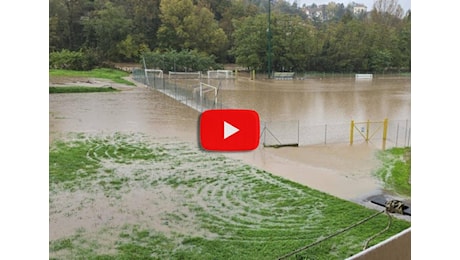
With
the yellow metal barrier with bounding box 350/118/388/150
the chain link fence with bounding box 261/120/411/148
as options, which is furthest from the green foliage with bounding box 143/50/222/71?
the yellow metal barrier with bounding box 350/118/388/150

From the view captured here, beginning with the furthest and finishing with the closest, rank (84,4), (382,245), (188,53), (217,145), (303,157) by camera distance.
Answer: (303,157)
(188,53)
(84,4)
(382,245)
(217,145)

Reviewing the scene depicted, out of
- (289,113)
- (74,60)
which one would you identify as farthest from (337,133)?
(74,60)

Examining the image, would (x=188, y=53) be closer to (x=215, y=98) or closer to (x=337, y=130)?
(x=215, y=98)

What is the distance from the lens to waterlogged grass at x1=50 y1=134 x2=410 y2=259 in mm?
2805

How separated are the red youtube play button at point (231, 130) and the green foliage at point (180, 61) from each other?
45.8 inches

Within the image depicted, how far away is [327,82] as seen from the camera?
3.40m

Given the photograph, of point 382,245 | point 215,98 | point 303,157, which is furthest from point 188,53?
point 303,157

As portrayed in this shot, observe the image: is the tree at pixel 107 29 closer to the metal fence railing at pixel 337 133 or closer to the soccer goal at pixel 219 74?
the soccer goal at pixel 219 74

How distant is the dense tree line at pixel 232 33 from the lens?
238 centimetres

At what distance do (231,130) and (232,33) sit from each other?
1451 millimetres

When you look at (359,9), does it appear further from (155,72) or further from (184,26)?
(155,72)

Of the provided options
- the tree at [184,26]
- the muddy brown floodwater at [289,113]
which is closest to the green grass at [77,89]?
the muddy brown floodwater at [289,113]

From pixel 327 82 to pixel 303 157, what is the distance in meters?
0.78

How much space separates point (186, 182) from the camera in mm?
3316
